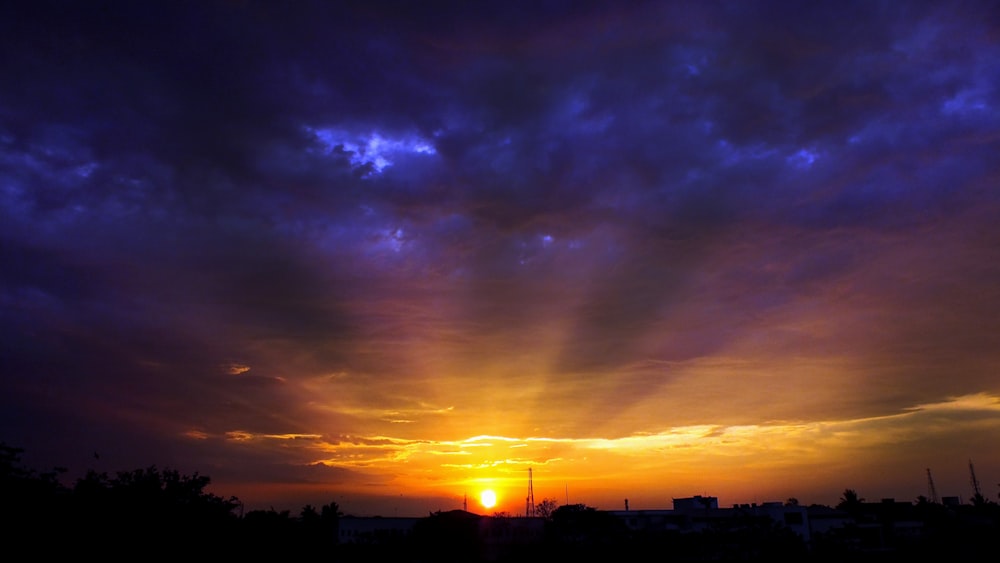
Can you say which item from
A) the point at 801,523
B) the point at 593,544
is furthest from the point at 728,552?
the point at 801,523

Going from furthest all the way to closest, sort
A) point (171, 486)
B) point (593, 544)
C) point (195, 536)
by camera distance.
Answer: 1. point (593, 544)
2. point (171, 486)
3. point (195, 536)

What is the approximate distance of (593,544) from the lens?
3662 cm

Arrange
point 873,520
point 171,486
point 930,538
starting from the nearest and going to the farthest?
point 171,486 < point 930,538 < point 873,520

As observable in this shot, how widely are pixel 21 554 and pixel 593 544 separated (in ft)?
86.1

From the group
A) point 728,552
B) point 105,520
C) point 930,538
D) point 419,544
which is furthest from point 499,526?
point 105,520

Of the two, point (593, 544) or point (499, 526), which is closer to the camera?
point (593, 544)

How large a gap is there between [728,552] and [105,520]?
28.7 meters

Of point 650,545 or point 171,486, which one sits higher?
point 171,486

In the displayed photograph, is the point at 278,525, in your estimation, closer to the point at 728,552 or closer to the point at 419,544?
the point at 419,544

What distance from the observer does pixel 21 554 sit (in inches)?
914

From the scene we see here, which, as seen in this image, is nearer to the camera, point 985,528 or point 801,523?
point 985,528

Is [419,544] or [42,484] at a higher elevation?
[42,484]

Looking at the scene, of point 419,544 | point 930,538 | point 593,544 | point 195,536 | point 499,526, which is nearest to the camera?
point 195,536

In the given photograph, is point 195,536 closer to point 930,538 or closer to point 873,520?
point 930,538
